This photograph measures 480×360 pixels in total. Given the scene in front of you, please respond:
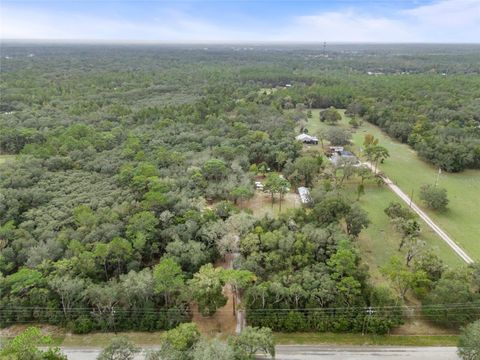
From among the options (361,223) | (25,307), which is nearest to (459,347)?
(361,223)

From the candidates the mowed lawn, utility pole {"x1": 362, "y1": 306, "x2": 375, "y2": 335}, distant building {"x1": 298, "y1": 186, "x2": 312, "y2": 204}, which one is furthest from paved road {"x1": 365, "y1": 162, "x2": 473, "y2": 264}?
utility pole {"x1": 362, "y1": 306, "x2": 375, "y2": 335}

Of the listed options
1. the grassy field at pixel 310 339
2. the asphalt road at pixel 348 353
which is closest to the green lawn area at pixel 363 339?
the grassy field at pixel 310 339

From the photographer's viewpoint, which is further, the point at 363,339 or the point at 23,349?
the point at 363,339

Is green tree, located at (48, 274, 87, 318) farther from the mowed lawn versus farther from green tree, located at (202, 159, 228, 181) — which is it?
the mowed lawn

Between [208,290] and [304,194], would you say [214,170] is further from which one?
[208,290]

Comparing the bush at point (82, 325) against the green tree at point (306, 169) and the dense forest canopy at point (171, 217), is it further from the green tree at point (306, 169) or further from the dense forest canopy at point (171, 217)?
the green tree at point (306, 169)

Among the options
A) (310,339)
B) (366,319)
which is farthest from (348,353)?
(366,319)
